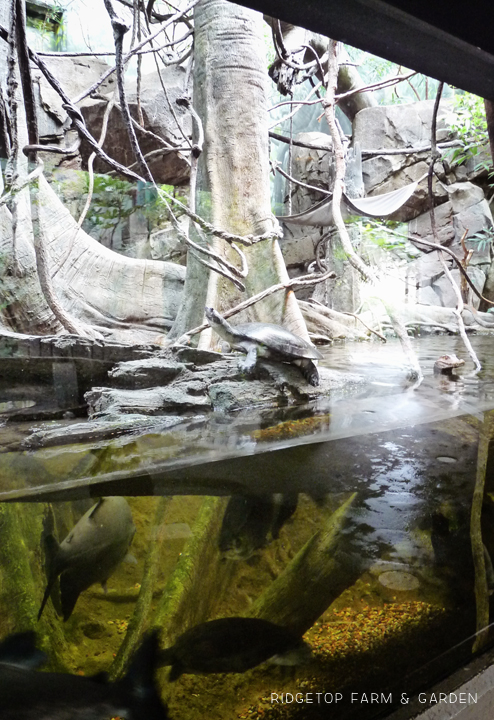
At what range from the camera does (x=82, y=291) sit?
96.3 inches

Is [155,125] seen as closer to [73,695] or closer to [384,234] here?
[384,234]

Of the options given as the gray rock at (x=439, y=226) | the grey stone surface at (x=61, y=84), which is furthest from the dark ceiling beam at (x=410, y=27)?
the gray rock at (x=439, y=226)

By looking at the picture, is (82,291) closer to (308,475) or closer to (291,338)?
(291,338)

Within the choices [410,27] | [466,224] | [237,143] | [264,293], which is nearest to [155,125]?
[237,143]

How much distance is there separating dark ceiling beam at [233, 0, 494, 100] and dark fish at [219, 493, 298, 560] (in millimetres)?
919

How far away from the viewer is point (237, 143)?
3.16m

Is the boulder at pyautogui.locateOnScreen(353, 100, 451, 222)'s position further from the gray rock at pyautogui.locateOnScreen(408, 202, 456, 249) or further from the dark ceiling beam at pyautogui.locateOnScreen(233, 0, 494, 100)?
the dark ceiling beam at pyautogui.locateOnScreen(233, 0, 494, 100)

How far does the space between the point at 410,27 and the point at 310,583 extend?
1.07m

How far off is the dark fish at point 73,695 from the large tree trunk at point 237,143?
98.5 inches

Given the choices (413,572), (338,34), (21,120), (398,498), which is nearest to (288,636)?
(413,572)

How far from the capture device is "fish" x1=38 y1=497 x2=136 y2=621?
2.06ft

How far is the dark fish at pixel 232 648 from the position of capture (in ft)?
1.87

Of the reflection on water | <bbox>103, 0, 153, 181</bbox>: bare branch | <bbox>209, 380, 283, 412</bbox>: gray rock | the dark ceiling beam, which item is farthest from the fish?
<bbox>103, 0, 153, 181</bbox>: bare branch

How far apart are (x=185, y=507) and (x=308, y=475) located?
0.40 m
